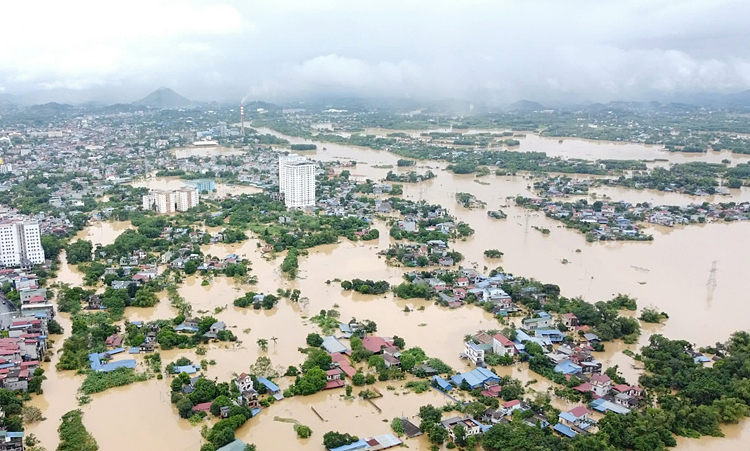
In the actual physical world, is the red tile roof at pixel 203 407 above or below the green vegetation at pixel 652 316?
below

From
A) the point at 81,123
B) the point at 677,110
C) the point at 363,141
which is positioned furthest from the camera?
the point at 677,110

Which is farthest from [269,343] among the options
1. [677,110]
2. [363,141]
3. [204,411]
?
[677,110]

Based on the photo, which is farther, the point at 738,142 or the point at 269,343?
the point at 738,142

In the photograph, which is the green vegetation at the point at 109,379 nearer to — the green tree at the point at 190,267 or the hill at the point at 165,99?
the green tree at the point at 190,267

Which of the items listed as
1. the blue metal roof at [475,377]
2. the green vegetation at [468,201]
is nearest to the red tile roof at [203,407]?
the blue metal roof at [475,377]

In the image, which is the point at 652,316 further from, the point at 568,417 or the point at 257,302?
the point at 257,302

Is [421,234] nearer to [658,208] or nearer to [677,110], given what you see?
[658,208]
